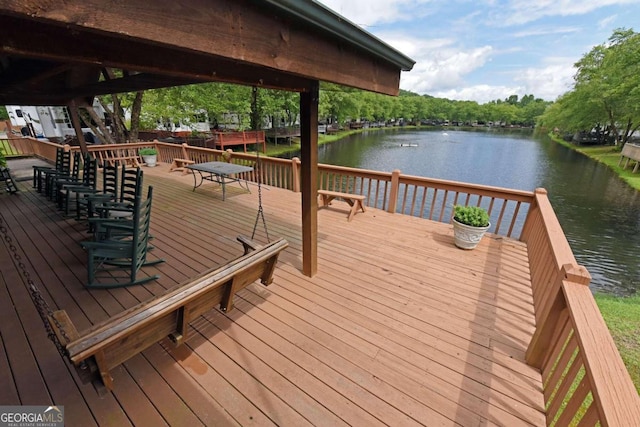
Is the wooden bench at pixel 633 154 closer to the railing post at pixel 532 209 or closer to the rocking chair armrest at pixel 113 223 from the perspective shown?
the railing post at pixel 532 209

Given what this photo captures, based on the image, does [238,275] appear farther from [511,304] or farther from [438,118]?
[438,118]

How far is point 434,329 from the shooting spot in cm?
229

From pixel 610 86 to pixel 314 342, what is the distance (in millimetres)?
29381

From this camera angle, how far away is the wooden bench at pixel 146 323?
3.89ft

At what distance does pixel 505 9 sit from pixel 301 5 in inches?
370

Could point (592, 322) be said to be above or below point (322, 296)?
above

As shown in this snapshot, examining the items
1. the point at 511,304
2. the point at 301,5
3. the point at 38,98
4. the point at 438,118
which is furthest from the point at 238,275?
the point at 438,118

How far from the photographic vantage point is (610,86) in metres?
19.4

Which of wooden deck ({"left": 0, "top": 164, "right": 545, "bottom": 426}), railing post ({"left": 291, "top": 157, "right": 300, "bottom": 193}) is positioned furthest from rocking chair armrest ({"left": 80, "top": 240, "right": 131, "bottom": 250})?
railing post ({"left": 291, "top": 157, "right": 300, "bottom": 193})

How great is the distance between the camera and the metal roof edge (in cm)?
114

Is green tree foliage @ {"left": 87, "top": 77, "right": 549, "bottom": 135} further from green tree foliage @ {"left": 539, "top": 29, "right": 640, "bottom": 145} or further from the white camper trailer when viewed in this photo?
green tree foliage @ {"left": 539, "top": 29, "right": 640, "bottom": 145}

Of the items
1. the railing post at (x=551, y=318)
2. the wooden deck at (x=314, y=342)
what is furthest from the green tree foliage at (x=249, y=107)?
the railing post at (x=551, y=318)

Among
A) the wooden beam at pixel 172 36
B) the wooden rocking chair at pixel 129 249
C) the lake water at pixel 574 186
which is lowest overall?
the lake water at pixel 574 186

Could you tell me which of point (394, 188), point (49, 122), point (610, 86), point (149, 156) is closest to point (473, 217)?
point (394, 188)
